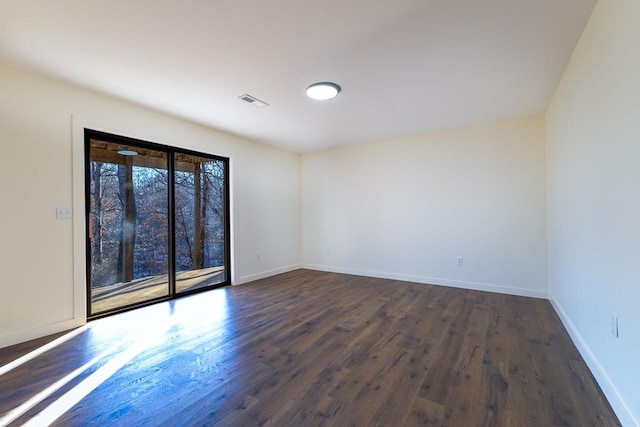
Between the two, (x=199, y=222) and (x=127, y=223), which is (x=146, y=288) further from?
(x=199, y=222)

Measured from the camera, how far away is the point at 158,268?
11.8 feet

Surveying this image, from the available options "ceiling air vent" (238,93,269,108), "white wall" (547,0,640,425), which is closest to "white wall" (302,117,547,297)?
"white wall" (547,0,640,425)

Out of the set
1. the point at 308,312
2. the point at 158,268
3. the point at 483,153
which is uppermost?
the point at 483,153

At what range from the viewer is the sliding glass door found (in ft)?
10.0

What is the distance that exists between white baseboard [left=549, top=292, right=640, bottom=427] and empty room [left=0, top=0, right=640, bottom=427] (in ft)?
0.07

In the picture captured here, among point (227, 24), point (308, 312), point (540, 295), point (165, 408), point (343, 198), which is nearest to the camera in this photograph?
point (165, 408)

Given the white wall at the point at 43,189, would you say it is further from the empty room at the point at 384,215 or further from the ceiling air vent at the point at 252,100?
the ceiling air vent at the point at 252,100

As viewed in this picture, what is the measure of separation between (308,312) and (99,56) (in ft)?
10.1

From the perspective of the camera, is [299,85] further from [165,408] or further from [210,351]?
[165,408]

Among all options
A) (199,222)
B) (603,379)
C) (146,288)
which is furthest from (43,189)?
(603,379)

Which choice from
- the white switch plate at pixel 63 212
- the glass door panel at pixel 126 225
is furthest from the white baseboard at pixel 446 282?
the white switch plate at pixel 63 212

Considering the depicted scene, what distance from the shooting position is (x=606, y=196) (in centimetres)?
168

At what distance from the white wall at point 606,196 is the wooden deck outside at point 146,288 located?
169 inches

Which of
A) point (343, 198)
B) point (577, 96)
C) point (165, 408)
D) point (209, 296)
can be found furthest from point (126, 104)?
point (577, 96)
